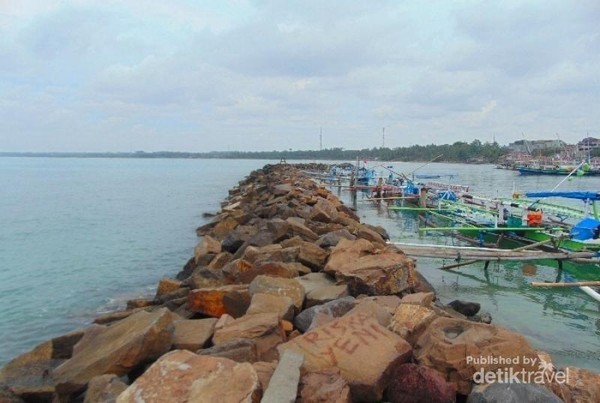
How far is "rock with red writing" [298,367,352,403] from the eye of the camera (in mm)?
3375

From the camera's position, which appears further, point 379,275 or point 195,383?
point 379,275

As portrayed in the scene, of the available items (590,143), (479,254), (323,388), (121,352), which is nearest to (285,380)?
(323,388)

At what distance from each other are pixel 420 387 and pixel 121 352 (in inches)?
99.3

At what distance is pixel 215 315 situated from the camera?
5996 millimetres

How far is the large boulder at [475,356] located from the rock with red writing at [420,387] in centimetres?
12

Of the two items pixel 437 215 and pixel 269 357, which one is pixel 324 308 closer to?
pixel 269 357

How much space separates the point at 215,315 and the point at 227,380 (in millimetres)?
2606

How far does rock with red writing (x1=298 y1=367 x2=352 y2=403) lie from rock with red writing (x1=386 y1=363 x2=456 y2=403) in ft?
1.21

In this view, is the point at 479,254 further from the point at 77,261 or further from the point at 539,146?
the point at 539,146

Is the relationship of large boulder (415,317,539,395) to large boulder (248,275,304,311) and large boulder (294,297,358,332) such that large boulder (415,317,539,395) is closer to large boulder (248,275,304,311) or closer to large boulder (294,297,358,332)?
large boulder (294,297,358,332)

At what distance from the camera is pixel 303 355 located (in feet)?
12.9

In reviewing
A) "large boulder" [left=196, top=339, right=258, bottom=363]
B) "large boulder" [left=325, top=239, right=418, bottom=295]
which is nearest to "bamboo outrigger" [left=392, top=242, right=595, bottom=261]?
"large boulder" [left=325, top=239, right=418, bottom=295]

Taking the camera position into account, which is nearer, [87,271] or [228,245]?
[228,245]

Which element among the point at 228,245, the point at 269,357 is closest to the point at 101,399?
the point at 269,357
